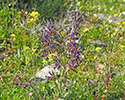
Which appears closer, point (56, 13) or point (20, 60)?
point (20, 60)

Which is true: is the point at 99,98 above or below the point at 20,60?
below

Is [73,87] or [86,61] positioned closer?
[73,87]

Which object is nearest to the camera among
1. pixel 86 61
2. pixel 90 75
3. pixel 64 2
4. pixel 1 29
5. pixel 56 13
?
pixel 90 75

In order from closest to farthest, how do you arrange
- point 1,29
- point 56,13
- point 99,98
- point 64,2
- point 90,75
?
point 99,98 < point 90,75 < point 1,29 < point 56,13 < point 64,2

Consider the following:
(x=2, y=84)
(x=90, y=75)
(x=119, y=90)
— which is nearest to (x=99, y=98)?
(x=119, y=90)

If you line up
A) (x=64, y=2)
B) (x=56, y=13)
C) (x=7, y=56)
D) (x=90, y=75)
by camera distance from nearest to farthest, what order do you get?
(x=90, y=75), (x=7, y=56), (x=56, y=13), (x=64, y=2)

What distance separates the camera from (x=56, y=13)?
5332 mm

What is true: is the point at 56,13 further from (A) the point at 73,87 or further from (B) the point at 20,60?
(A) the point at 73,87

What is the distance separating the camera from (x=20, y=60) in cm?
384

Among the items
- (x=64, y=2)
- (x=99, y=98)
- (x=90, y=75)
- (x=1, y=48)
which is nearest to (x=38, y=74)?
(x=90, y=75)

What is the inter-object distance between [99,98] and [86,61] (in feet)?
3.26

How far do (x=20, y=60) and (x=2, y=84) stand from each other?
602 mm

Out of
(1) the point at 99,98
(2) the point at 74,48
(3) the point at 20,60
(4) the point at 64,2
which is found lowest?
(1) the point at 99,98

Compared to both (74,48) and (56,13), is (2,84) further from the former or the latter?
(56,13)
